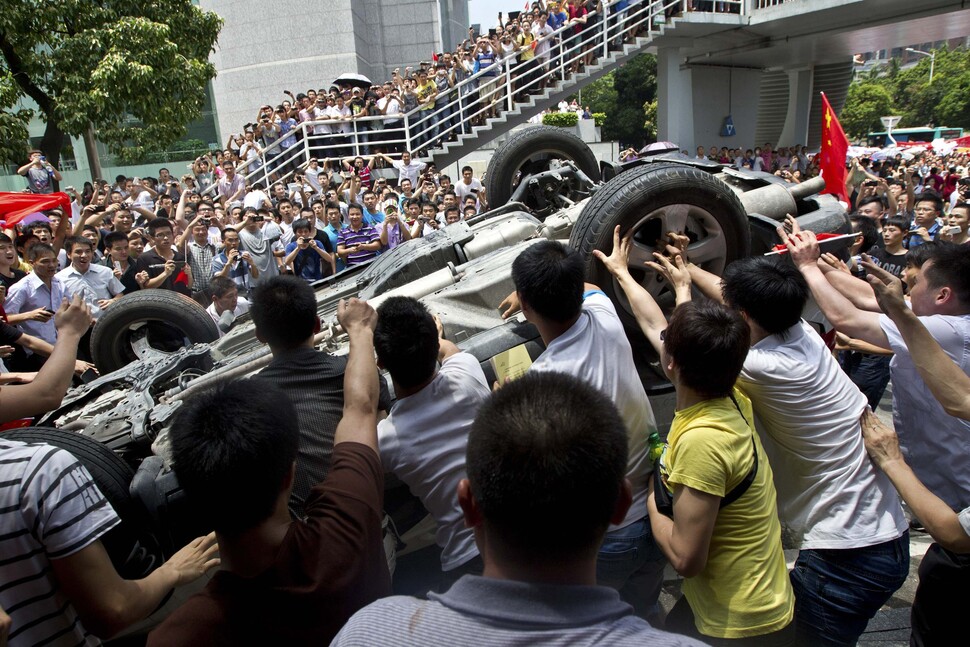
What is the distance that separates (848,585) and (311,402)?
201cm

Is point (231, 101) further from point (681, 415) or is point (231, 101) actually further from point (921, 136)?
point (921, 136)

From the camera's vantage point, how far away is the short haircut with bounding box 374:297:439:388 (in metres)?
2.27

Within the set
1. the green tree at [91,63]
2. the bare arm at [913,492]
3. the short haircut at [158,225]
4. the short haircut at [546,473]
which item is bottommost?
the bare arm at [913,492]

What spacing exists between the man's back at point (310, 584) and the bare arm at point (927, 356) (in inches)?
74.7

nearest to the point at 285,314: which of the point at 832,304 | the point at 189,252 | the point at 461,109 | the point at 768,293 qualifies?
the point at 768,293

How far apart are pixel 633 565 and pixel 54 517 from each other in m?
1.92

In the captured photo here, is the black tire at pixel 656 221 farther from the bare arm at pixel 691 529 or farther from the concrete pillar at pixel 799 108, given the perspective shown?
the concrete pillar at pixel 799 108

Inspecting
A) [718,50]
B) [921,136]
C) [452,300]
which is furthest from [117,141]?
[921,136]

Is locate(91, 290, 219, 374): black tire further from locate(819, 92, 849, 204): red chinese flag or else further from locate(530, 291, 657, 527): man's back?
locate(819, 92, 849, 204): red chinese flag

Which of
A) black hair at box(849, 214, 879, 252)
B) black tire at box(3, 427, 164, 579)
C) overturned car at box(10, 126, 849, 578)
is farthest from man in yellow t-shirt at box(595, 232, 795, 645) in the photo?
black hair at box(849, 214, 879, 252)

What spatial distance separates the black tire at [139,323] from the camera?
188 inches

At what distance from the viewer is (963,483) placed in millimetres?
2438

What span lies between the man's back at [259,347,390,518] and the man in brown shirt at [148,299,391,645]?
541 millimetres

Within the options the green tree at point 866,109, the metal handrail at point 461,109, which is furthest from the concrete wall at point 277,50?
the green tree at point 866,109
